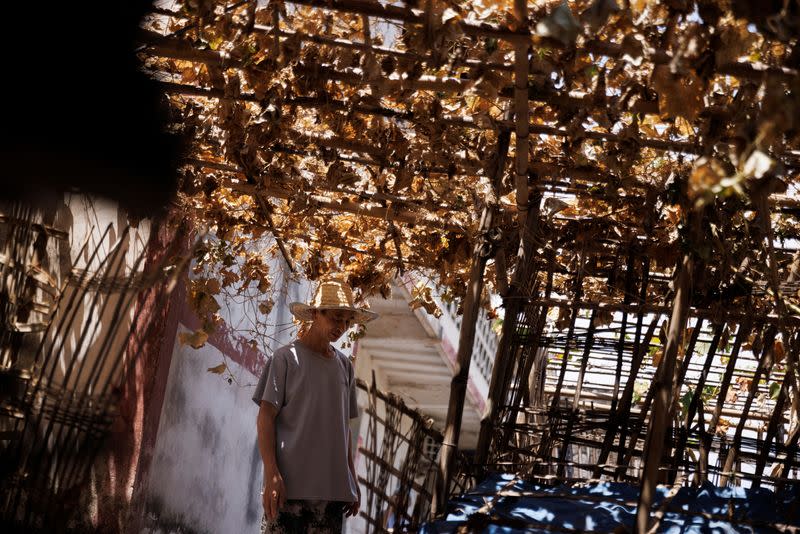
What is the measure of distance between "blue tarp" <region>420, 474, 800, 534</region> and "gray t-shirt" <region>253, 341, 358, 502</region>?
1.90 ft

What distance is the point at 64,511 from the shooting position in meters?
2.32

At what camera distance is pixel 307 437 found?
14.7 feet

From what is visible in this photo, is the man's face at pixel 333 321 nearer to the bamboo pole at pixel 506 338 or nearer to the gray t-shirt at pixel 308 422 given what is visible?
the gray t-shirt at pixel 308 422

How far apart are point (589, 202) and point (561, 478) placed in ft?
7.01

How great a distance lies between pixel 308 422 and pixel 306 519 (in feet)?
1.48

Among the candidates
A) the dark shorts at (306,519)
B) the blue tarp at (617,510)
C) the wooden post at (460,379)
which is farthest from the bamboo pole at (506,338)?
the dark shorts at (306,519)

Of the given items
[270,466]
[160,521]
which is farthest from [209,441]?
[270,466]

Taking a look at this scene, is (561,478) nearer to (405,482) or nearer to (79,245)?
(405,482)

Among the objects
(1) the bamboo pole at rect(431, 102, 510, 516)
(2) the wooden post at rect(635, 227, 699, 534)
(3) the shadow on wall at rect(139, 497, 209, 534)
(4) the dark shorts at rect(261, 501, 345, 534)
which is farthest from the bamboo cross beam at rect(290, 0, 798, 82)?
(3) the shadow on wall at rect(139, 497, 209, 534)

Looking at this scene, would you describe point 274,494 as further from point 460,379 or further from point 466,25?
point 466,25

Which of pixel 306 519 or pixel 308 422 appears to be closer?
pixel 306 519

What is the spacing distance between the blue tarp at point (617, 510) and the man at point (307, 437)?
56 cm

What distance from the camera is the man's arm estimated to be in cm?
427

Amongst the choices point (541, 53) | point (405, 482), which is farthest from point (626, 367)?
point (541, 53)
